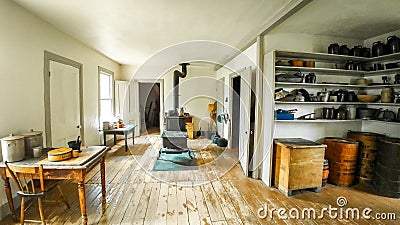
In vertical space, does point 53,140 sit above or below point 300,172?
above

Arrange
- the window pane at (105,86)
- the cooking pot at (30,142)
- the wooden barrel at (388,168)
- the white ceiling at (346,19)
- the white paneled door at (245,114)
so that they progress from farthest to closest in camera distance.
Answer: the window pane at (105,86) < the white paneled door at (245,114) < the wooden barrel at (388,168) < the white ceiling at (346,19) < the cooking pot at (30,142)

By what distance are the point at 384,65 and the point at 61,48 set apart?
5.43 meters

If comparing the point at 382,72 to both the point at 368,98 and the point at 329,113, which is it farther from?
the point at 329,113

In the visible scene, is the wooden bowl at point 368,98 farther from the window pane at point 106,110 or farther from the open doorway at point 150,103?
the open doorway at point 150,103

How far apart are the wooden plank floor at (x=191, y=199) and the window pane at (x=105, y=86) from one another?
270 centimetres

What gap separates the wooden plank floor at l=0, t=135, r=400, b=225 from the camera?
2.51 metres

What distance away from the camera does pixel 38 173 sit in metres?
2.15

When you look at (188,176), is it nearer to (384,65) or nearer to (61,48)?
(61,48)

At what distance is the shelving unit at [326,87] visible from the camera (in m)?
3.45

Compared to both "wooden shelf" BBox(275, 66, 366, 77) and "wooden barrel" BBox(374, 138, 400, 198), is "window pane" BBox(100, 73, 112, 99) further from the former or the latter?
"wooden barrel" BBox(374, 138, 400, 198)

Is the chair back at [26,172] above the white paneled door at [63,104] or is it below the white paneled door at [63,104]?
below

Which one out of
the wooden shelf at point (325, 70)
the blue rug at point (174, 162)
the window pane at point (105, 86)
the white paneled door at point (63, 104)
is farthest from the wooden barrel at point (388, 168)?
the window pane at point (105, 86)

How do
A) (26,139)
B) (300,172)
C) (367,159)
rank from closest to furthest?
(26,139), (300,172), (367,159)

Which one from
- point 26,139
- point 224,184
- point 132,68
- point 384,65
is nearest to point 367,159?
point 384,65
